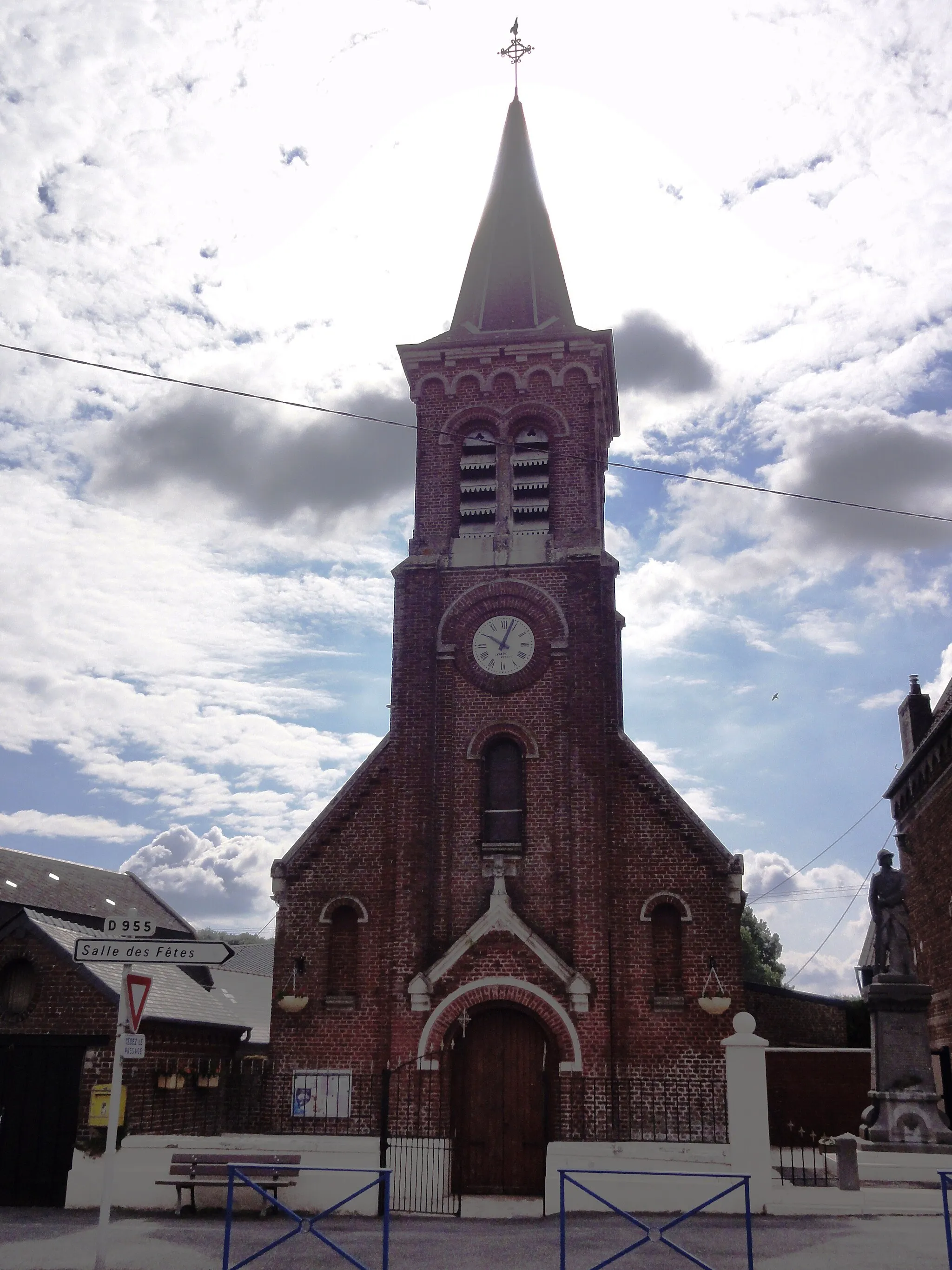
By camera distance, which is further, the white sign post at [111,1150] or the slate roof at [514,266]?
the slate roof at [514,266]

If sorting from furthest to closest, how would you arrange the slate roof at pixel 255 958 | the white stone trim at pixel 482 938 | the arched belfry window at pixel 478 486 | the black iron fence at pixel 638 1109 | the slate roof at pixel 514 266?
the slate roof at pixel 255 958
the slate roof at pixel 514 266
the arched belfry window at pixel 478 486
the white stone trim at pixel 482 938
the black iron fence at pixel 638 1109

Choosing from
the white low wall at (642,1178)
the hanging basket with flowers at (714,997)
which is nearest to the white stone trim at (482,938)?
the hanging basket with flowers at (714,997)

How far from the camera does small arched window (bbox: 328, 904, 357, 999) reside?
1945 cm

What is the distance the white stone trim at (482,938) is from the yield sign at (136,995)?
7969 millimetres

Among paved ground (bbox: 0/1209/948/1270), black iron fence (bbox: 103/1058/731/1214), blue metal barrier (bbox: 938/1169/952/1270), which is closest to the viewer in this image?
blue metal barrier (bbox: 938/1169/952/1270)

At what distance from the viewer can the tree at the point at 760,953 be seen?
59438mm

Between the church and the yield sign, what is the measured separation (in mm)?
7841

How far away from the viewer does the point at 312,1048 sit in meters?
19.0

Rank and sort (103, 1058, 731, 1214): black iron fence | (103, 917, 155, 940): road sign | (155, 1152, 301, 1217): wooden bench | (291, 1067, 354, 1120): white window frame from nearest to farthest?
(103, 917, 155, 940): road sign → (155, 1152, 301, 1217): wooden bench → (103, 1058, 731, 1214): black iron fence → (291, 1067, 354, 1120): white window frame

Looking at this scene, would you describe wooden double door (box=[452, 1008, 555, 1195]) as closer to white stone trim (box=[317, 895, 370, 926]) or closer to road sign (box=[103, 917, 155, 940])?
white stone trim (box=[317, 895, 370, 926])

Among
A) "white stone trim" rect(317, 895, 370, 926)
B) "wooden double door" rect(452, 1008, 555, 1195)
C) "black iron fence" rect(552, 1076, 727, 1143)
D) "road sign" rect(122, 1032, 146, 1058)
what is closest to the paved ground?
"wooden double door" rect(452, 1008, 555, 1195)

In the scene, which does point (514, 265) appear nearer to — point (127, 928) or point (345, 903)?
point (345, 903)

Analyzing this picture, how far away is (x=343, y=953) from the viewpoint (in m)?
19.7

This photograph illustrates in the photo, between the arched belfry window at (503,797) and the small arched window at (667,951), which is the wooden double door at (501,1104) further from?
the arched belfry window at (503,797)
